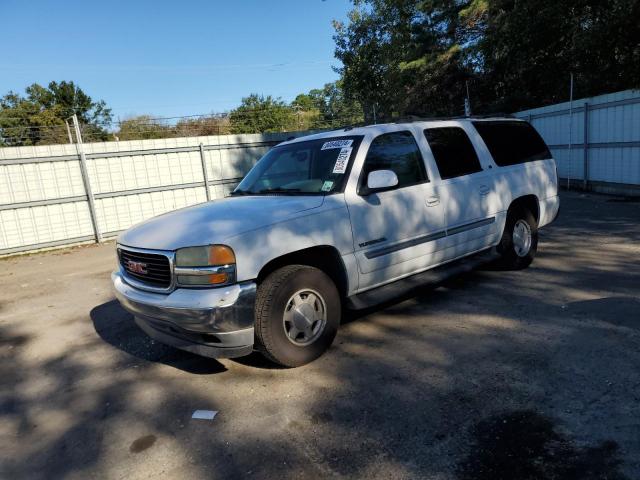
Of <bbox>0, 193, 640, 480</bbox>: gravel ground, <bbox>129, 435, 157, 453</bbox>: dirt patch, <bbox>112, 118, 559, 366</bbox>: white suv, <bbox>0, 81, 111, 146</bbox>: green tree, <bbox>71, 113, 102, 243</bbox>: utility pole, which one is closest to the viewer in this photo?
<bbox>0, 193, 640, 480</bbox>: gravel ground

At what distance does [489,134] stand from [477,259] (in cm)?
149

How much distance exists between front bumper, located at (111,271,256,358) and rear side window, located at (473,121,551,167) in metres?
3.57

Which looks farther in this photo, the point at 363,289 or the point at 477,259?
the point at 477,259

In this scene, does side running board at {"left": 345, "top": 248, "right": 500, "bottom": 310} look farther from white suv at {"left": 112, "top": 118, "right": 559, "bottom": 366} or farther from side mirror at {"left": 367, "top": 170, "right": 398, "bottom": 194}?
side mirror at {"left": 367, "top": 170, "right": 398, "bottom": 194}

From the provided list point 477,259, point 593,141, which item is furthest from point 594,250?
point 593,141

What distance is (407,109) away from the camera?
97.5ft

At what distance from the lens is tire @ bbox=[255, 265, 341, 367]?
3.58m

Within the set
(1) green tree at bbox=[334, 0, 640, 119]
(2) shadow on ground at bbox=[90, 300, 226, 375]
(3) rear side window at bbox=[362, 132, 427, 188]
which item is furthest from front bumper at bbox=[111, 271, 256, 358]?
(1) green tree at bbox=[334, 0, 640, 119]

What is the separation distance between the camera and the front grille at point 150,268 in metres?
3.64

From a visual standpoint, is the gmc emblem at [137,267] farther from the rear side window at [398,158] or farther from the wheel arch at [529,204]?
the wheel arch at [529,204]

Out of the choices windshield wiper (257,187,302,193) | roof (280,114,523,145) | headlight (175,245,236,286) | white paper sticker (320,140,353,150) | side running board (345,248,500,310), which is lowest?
side running board (345,248,500,310)

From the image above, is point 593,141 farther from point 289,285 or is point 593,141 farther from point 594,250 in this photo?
point 289,285

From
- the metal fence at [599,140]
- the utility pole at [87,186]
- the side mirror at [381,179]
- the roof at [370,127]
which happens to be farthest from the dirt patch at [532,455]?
the utility pole at [87,186]

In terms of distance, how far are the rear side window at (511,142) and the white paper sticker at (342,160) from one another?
1.99m
